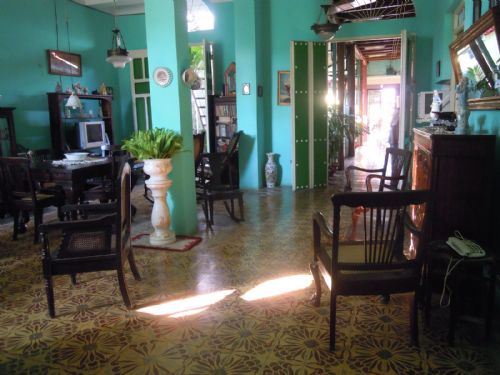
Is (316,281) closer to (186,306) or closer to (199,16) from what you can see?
(186,306)

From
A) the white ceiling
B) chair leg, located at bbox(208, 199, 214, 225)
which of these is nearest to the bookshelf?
the white ceiling

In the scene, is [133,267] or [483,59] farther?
[133,267]

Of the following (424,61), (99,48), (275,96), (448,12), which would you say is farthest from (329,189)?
(99,48)

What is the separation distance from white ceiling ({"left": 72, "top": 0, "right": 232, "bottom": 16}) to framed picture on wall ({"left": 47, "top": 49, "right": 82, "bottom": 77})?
1154mm

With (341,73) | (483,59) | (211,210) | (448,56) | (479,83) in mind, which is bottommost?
(211,210)

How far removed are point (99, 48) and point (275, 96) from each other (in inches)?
153

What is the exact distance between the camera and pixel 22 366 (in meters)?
2.35

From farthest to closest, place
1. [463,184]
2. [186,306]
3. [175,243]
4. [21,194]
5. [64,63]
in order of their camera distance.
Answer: [64,63] → [21,194] → [175,243] → [186,306] → [463,184]

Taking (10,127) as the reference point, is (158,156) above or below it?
below

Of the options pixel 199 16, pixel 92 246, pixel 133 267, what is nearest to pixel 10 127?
pixel 133 267

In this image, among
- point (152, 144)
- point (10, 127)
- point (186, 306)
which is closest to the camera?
point (186, 306)

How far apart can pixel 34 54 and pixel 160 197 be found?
4528 millimetres

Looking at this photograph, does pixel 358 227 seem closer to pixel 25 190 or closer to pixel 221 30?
pixel 25 190

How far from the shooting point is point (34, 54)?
7.04 metres
